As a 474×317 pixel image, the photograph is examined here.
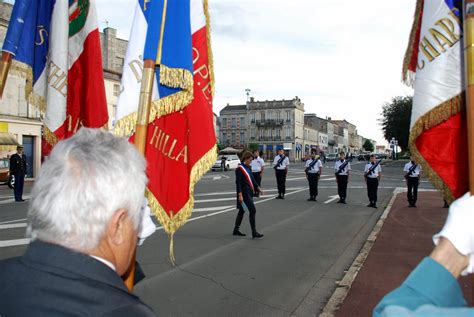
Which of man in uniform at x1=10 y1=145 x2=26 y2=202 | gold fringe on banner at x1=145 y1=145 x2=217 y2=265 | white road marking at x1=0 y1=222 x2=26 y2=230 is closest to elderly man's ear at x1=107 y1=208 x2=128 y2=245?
gold fringe on banner at x1=145 y1=145 x2=217 y2=265

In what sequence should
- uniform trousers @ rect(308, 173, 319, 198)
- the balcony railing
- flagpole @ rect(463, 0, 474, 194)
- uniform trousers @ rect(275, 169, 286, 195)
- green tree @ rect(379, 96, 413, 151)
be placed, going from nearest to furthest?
flagpole @ rect(463, 0, 474, 194) → uniform trousers @ rect(308, 173, 319, 198) → uniform trousers @ rect(275, 169, 286, 195) → green tree @ rect(379, 96, 413, 151) → the balcony railing

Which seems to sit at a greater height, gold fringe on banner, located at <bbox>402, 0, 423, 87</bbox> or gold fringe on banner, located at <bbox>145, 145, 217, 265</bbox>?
gold fringe on banner, located at <bbox>402, 0, 423, 87</bbox>

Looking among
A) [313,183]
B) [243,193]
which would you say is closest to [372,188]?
[313,183]

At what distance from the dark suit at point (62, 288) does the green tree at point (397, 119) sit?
48.9 m

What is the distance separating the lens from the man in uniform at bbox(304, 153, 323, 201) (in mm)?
15844

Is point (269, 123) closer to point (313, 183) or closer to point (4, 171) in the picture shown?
point (4, 171)

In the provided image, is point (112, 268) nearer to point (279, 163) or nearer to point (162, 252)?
point (162, 252)

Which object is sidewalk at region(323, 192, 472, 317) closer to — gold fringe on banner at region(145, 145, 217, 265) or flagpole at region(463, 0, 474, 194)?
gold fringe on banner at region(145, 145, 217, 265)

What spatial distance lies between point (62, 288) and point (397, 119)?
5264 centimetres

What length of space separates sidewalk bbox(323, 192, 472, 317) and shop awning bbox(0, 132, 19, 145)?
23.3 metres

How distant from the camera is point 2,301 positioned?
127 centimetres

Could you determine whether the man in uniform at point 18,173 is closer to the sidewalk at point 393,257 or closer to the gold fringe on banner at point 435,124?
the sidewalk at point 393,257

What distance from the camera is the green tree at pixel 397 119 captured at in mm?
47969

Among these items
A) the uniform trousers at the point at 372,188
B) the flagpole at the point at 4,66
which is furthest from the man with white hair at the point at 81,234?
the uniform trousers at the point at 372,188
